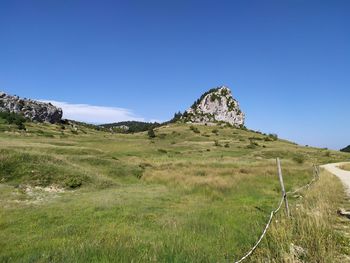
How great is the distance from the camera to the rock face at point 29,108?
173 metres

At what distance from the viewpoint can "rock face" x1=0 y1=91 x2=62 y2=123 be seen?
172837mm

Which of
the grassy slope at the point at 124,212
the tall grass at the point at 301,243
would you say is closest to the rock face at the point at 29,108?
the grassy slope at the point at 124,212

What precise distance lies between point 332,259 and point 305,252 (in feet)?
2.83

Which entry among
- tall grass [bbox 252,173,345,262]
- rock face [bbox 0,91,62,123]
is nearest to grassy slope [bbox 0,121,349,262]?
tall grass [bbox 252,173,345,262]

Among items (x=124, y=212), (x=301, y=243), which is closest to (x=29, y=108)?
(x=124, y=212)

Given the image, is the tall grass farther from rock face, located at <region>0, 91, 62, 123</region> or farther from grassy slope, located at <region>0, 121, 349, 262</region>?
rock face, located at <region>0, 91, 62, 123</region>

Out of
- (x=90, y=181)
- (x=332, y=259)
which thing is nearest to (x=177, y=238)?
(x=332, y=259)

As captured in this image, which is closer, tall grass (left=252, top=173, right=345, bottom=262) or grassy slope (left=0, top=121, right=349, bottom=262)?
tall grass (left=252, top=173, right=345, bottom=262)

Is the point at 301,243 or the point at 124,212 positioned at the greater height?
the point at 301,243

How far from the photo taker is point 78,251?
35.4ft

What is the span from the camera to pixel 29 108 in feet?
596

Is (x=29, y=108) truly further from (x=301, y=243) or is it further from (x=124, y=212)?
(x=301, y=243)

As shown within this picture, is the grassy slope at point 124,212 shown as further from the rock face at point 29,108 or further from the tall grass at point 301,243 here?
the rock face at point 29,108

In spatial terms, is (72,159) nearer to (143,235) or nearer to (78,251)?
(143,235)
